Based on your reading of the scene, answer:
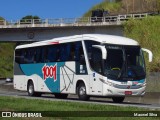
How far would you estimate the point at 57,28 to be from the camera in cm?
6091

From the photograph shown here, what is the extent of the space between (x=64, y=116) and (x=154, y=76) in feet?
68.3

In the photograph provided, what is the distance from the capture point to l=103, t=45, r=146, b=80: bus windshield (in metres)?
23.2

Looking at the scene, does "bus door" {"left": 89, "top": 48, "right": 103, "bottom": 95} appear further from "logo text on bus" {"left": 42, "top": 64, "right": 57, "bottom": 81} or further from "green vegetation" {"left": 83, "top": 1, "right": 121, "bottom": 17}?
"green vegetation" {"left": 83, "top": 1, "right": 121, "bottom": 17}

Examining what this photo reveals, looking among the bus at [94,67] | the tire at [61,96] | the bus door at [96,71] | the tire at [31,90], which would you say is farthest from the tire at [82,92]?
the tire at [31,90]

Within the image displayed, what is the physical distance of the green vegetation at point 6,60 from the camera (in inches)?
3862

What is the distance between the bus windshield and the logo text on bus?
5179mm

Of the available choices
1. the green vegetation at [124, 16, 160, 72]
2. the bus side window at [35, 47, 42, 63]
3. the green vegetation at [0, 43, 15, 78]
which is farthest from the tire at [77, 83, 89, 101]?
the green vegetation at [0, 43, 15, 78]

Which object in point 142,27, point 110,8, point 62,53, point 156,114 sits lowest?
point 156,114

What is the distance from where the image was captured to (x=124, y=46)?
2402 cm

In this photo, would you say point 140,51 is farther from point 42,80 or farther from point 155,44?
point 155,44

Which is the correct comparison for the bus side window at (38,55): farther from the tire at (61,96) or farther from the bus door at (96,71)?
the bus door at (96,71)

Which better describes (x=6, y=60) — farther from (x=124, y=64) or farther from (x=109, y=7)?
(x=124, y=64)

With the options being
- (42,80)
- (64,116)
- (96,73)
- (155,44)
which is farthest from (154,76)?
(64,116)

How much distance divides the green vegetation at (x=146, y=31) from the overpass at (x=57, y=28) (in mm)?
1779
